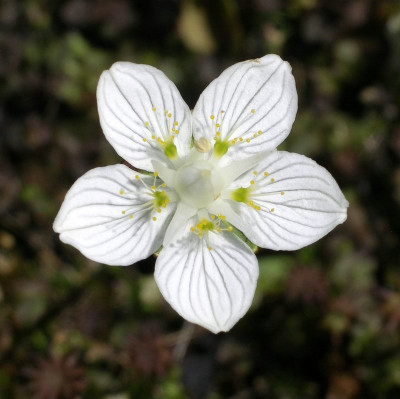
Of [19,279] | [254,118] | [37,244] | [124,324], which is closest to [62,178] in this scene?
[37,244]

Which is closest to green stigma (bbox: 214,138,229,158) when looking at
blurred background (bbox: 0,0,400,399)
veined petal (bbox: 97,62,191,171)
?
veined petal (bbox: 97,62,191,171)

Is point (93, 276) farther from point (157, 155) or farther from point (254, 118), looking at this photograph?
point (254, 118)

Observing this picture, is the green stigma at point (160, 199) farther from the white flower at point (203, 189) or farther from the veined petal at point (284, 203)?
the veined petal at point (284, 203)

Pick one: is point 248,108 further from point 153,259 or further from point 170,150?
point 153,259

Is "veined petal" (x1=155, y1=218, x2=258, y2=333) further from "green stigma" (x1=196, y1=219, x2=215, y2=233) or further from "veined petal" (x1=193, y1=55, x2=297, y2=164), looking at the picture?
"veined petal" (x1=193, y1=55, x2=297, y2=164)

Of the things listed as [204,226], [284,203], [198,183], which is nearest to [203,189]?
[198,183]

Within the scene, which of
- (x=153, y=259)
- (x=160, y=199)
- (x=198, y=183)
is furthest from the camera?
(x=153, y=259)

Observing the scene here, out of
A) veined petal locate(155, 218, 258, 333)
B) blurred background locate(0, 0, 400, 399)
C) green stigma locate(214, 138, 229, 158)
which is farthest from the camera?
blurred background locate(0, 0, 400, 399)
